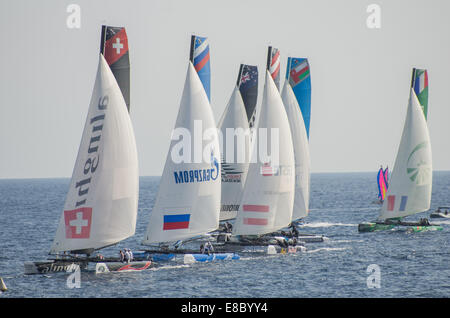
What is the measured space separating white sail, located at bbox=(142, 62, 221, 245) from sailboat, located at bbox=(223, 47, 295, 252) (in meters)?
6.06

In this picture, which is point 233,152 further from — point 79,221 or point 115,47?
point 79,221

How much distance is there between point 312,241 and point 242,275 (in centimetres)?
1777

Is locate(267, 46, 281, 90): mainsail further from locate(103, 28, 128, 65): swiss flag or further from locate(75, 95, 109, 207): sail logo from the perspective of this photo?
locate(75, 95, 109, 207): sail logo

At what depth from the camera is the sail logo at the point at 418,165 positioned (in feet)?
226

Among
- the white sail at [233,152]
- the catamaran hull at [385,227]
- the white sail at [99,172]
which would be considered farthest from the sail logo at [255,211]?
the catamaran hull at [385,227]

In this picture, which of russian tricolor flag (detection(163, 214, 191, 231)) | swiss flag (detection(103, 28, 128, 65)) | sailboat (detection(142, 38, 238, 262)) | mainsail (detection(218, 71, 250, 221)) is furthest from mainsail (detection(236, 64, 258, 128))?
swiss flag (detection(103, 28, 128, 65))

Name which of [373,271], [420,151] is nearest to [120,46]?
[373,271]

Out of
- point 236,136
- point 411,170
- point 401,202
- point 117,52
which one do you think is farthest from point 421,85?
point 117,52

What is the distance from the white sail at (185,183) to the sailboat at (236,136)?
1123 centimetres

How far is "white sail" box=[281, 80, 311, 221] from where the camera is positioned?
2388 inches

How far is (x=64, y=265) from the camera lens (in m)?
42.2

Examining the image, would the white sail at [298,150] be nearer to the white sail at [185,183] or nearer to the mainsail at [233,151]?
the mainsail at [233,151]

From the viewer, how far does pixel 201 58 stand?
161 ft
